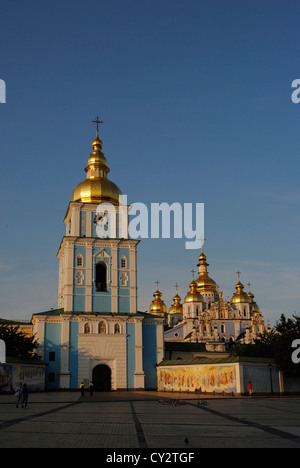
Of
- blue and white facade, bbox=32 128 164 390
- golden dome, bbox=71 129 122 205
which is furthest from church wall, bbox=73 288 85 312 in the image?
golden dome, bbox=71 129 122 205

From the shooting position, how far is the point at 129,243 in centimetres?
4516

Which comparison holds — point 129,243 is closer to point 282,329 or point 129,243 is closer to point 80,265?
point 80,265

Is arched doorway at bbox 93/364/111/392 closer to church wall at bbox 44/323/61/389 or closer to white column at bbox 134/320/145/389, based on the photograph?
white column at bbox 134/320/145/389

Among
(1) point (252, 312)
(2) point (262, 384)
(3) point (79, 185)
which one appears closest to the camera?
(2) point (262, 384)

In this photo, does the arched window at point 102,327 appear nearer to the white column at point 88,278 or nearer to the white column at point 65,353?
the white column at point 88,278

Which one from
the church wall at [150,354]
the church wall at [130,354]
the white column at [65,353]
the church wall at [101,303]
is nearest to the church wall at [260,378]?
the church wall at [150,354]

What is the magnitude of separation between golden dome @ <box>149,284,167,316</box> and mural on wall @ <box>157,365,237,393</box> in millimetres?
53315

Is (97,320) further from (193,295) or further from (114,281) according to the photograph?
(193,295)

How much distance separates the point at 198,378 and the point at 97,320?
10672 millimetres

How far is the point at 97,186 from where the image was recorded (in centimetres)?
4638

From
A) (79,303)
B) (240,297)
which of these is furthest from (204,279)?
(79,303)

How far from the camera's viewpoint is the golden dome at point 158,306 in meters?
95.5
